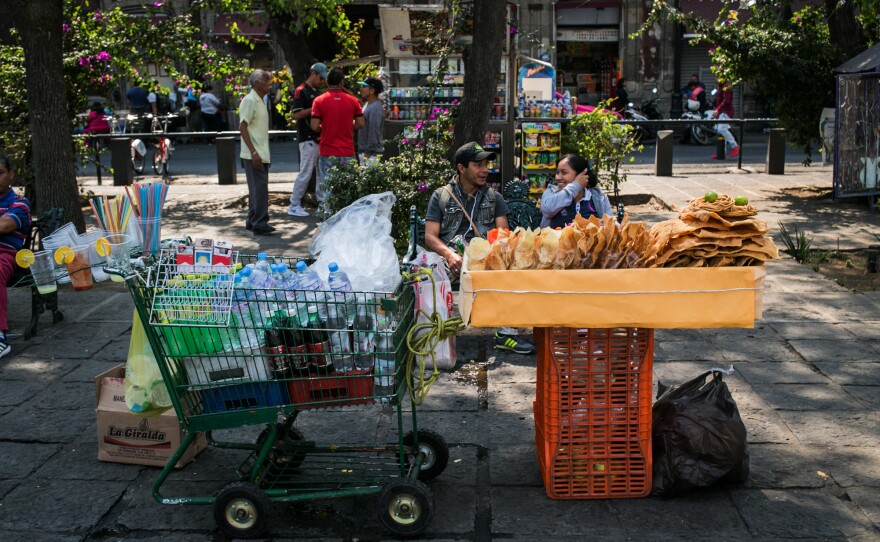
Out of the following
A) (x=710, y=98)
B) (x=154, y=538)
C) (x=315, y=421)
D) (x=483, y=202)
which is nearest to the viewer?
(x=154, y=538)

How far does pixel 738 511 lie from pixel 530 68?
34.7 ft

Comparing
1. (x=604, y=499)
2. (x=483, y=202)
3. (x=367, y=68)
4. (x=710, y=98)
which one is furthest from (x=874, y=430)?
(x=710, y=98)

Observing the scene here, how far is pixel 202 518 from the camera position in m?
4.06

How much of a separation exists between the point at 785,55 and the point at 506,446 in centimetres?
910

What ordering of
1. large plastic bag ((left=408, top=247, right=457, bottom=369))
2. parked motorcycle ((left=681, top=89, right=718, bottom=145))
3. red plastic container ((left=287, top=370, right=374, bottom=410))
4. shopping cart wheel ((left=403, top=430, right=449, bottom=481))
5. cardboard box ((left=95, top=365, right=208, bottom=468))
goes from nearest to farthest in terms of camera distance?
red plastic container ((left=287, top=370, right=374, bottom=410))
large plastic bag ((left=408, top=247, right=457, bottom=369))
shopping cart wheel ((left=403, top=430, right=449, bottom=481))
cardboard box ((left=95, top=365, right=208, bottom=468))
parked motorcycle ((left=681, top=89, right=718, bottom=145))

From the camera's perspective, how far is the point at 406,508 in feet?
12.6

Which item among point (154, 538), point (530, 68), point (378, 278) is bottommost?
point (154, 538)

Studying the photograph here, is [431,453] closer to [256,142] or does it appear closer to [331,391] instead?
[331,391]

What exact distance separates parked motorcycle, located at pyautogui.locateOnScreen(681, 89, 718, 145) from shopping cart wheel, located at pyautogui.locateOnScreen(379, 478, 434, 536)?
18782mm

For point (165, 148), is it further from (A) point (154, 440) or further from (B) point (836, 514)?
(B) point (836, 514)

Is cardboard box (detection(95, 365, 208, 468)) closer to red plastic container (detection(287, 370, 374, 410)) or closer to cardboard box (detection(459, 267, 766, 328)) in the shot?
red plastic container (detection(287, 370, 374, 410))

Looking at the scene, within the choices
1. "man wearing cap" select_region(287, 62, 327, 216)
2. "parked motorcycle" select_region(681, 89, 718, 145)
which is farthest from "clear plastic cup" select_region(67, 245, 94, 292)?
"parked motorcycle" select_region(681, 89, 718, 145)

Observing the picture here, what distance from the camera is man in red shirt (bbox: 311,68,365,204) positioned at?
10.8m

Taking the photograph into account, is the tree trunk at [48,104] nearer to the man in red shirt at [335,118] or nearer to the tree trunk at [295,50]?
the man in red shirt at [335,118]
